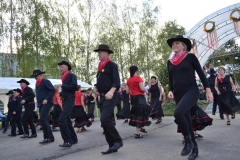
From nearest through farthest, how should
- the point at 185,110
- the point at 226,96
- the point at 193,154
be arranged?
the point at 185,110, the point at 193,154, the point at 226,96

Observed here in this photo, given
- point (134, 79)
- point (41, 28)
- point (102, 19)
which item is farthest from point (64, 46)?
point (134, 79)

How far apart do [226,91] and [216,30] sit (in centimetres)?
1758

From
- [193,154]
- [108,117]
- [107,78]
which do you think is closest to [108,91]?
[107,78]

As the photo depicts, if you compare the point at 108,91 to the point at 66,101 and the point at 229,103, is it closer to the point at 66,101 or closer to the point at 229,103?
the point at 66,101

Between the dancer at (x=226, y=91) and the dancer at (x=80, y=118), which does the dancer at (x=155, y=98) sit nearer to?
the dancer at (x=226, y=91)

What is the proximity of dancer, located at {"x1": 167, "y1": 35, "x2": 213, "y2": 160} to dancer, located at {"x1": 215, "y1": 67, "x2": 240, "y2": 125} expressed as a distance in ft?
15.9

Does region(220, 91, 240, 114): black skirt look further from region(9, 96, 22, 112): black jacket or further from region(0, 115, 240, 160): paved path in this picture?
region(9, 96, 22, 112): black jacket

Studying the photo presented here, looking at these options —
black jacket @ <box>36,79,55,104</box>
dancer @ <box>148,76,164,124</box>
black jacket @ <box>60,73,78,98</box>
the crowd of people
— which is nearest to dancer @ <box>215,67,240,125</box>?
the crowd of people

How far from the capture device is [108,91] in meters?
5.43

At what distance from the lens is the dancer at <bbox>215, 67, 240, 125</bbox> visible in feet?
30.2

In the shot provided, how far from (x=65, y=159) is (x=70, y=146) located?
1325mm

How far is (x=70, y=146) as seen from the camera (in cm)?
649

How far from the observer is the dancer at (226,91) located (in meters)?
9.20

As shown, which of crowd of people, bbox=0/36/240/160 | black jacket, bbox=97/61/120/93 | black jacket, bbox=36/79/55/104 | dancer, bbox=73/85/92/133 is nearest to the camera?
crowd of people, bbox=0/36/240/160
